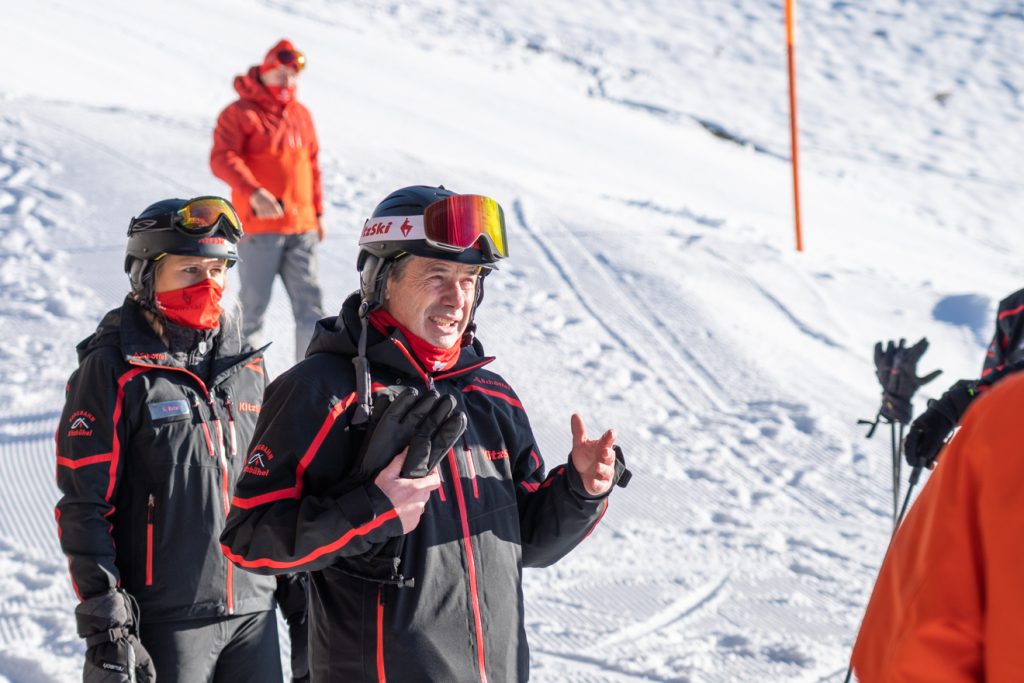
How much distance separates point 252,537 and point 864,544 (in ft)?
13.9

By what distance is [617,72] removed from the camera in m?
18.7

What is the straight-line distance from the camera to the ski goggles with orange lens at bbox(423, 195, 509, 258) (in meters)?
2.42

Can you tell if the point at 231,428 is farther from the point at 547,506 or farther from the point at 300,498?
the point at 547,506

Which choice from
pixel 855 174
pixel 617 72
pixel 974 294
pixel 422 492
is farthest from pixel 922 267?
pixel 422 492

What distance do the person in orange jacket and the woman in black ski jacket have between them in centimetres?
209

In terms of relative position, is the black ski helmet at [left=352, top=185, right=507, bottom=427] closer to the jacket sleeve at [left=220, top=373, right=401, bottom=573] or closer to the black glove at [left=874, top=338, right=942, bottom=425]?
the jacket sleeve at [left=220, top=373, right=401, bottom=573]

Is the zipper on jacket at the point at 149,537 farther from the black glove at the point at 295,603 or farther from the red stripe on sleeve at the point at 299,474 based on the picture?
the red stripe on sleeve at the point at 299,474

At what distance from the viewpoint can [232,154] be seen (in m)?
6.06

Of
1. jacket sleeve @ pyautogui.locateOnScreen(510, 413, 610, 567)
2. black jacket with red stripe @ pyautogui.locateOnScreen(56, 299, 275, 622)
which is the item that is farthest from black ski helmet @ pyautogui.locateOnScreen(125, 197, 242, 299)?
jacket sleeve @ pyautogui.locateOnScreen(510, 413, 610, 567)

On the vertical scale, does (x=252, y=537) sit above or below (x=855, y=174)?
below

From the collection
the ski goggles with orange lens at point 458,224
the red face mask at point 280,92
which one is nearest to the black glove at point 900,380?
the ski goggles with orange lens at point 458,224

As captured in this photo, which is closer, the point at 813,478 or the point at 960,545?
the point at 960,545

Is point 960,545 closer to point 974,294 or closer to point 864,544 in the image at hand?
point 864,544

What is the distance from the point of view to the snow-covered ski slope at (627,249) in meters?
4.99
